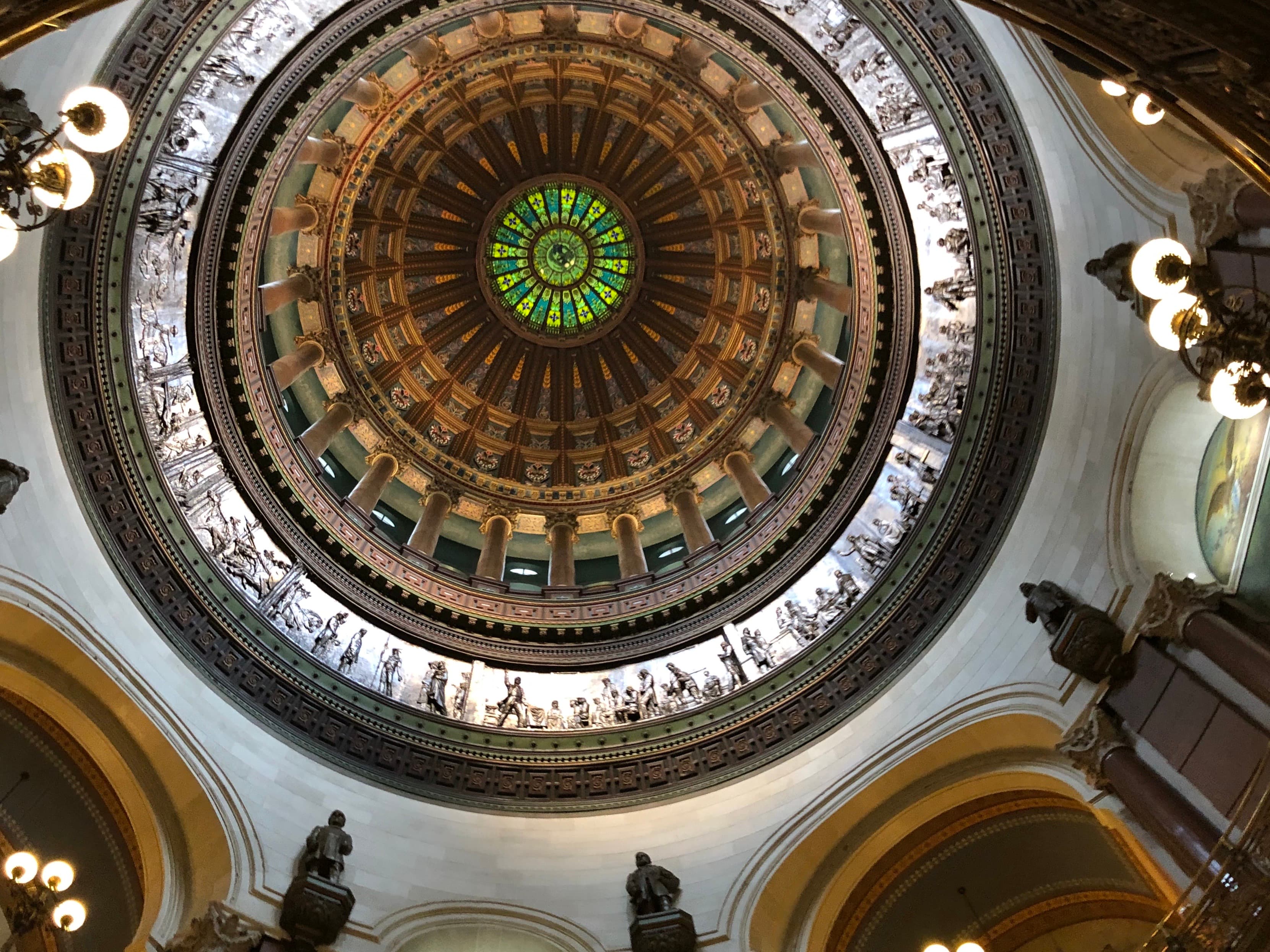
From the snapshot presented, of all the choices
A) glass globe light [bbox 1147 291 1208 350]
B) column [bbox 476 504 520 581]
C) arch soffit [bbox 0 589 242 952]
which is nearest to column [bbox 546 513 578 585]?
column [bbox 476 504 520 581]

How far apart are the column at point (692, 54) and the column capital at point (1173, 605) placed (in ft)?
41.0

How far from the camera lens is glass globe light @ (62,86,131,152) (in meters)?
6.94

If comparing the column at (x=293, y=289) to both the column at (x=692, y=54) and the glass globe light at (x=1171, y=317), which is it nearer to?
the column at (x=692, y=54)

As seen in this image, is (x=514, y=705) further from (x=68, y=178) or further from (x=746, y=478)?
(x=68, y=178)

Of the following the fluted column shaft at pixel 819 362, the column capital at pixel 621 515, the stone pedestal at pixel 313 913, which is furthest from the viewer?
the column capital at pixel 621 515

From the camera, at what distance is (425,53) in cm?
1739

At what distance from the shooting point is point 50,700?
10.6 meters

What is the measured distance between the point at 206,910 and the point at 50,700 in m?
3.18

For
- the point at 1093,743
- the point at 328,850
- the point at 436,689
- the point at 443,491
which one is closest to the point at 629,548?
the point at 443,491

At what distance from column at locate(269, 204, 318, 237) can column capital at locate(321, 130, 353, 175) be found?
851 mm

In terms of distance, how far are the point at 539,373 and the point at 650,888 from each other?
593 inches

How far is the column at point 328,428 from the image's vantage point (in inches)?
703

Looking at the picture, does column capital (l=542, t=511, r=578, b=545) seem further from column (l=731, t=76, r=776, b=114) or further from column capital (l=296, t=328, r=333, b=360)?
column (l=731, t=76, r=776, b=114)

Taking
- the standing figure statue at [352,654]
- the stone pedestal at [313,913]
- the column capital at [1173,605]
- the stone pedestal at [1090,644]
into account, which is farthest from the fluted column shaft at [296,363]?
the column capital at [1173,605]
